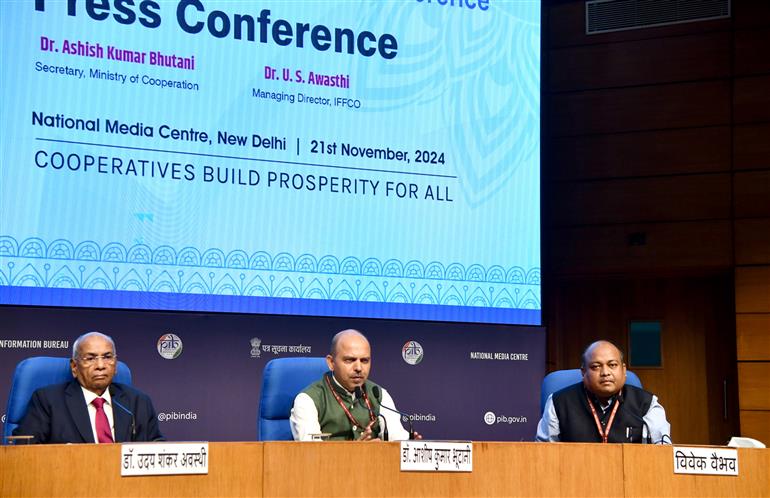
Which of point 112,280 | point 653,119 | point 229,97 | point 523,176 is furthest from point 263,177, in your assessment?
point 653,119

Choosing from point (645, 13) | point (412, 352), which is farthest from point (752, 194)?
point (412, 352)

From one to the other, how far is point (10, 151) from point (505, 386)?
267 cm

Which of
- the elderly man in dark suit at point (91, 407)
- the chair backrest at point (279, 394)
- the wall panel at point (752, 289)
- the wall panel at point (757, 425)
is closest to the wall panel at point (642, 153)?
the wall panel at point (752, 289)

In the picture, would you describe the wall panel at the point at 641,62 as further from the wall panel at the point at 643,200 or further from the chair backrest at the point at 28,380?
the chair backrest at the point at 28,380

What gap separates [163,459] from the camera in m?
2.52

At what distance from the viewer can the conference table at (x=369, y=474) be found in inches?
95.8

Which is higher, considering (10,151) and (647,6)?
(647,6)

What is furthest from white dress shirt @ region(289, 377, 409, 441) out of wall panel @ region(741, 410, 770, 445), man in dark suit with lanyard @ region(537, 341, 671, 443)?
wall panel @ region(741, 410, 770, 445)

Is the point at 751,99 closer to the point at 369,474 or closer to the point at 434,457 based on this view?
the point at 434,457

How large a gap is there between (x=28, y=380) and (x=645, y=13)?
4.80 metres

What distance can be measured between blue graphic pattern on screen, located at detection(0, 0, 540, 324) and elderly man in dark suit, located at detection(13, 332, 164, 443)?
104cm

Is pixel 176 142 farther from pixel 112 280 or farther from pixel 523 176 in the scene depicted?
pixel 523 176

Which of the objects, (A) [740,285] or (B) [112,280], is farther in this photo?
(A) [740,285]

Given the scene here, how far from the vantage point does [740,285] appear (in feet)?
21.3
